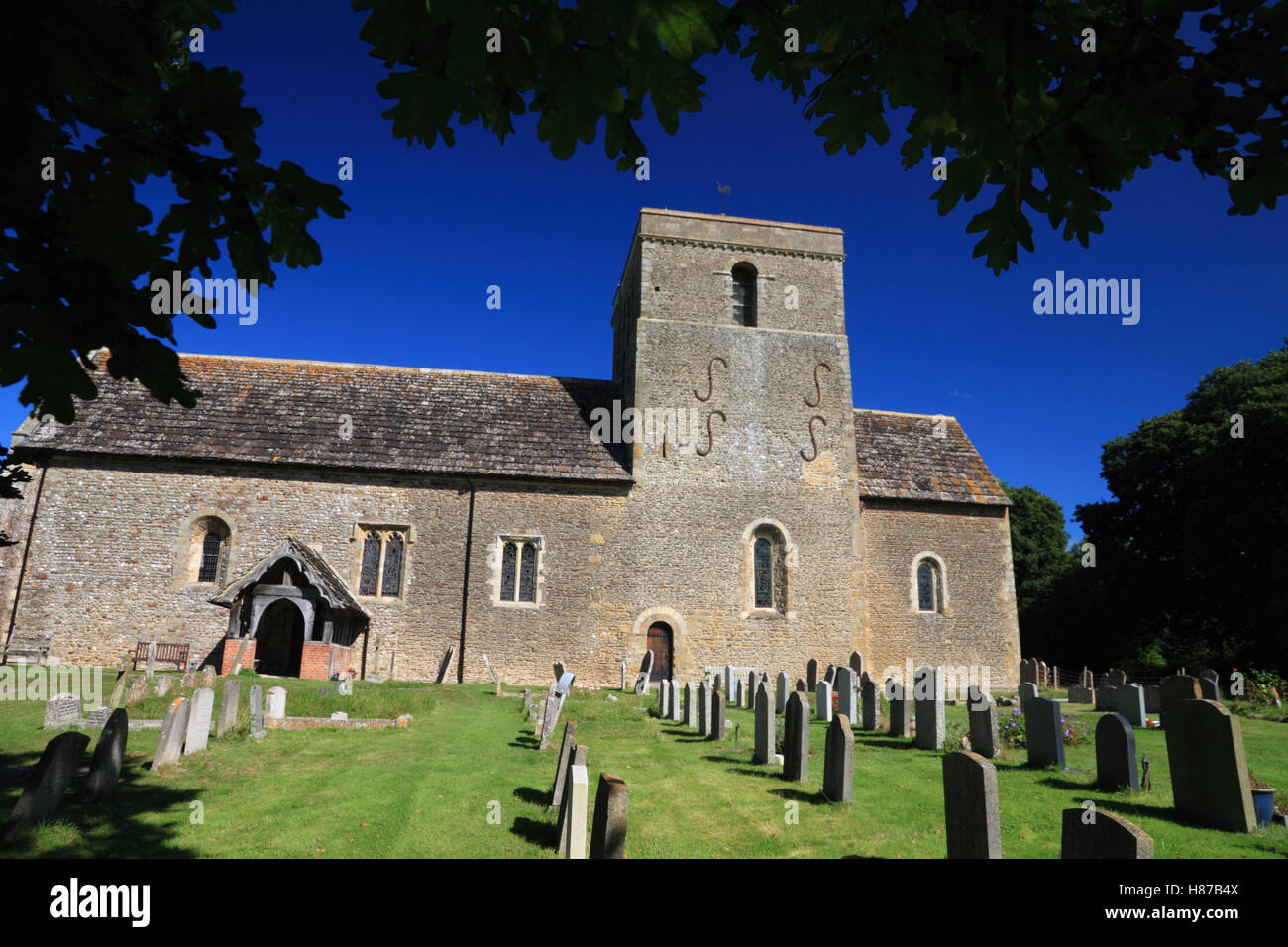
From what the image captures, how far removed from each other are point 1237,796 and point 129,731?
490 inches

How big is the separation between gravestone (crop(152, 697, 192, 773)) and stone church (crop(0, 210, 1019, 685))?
9172mm

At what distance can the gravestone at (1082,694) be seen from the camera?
18.2 meters

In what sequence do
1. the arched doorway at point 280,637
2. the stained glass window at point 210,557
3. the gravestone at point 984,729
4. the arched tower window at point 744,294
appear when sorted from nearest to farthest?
1. the gravestone at point 984,729
2. the stained glass window at point 210,557
3. the arched doorway at point 280,637
4. the arched tower window at point 744,294

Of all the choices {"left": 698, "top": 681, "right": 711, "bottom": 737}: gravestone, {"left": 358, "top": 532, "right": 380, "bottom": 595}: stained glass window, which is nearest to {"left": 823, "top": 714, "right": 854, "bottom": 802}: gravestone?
{"left": 698, "top": 681, "right": 711, "bottom": 737}: gravestone

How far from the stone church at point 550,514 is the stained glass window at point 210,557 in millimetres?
50

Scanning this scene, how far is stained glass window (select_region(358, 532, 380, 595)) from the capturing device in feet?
61.5

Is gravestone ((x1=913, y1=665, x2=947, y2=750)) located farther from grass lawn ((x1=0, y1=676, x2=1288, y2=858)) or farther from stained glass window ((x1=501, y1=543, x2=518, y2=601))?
stained glass window ((x1=501, y1=543, x2=518, y2=601))

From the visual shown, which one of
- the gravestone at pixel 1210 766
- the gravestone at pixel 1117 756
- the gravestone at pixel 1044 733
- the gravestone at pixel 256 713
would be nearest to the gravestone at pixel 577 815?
the gravestone at pixel 1210 766

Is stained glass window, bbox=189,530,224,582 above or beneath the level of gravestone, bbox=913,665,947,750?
above

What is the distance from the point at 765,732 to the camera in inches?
362

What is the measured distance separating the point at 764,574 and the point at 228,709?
13.6 meters

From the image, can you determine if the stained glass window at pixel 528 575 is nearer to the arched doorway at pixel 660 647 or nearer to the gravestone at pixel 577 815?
the arched doorway at pixel 660 647

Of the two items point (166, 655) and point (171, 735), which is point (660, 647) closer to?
point (166, 655)
